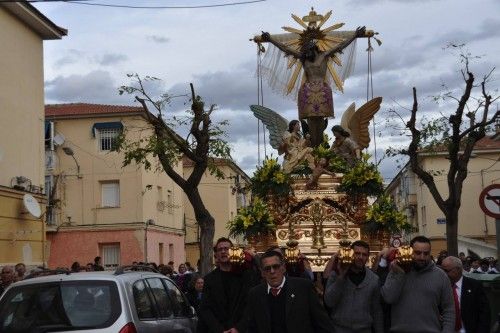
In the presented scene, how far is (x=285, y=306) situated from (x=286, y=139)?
36.2 feet

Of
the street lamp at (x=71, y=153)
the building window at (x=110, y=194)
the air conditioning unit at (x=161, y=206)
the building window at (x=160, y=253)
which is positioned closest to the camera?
the street lamp at (x=71, y=153)

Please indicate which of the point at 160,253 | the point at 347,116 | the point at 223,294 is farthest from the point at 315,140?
the point at 160,253

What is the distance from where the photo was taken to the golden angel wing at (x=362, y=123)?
1861cm

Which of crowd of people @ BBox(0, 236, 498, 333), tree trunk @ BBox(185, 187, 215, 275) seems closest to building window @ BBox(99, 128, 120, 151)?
tree trunk @ BBox(185, 187, 215, 275)

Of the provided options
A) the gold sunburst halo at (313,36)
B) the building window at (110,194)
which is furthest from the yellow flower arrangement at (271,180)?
the building window at (110,194)

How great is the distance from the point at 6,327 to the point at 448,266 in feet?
14.8

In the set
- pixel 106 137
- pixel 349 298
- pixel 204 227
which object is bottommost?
pixel 349 298

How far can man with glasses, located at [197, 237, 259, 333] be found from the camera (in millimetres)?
9508

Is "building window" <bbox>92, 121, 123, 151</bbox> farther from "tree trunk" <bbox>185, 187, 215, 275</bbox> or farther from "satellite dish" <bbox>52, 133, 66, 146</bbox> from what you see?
"tree trunk" <bbox>185, 187, 215, 275</bbox>

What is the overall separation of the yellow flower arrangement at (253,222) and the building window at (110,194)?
1287 inches

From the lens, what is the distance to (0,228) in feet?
85.9

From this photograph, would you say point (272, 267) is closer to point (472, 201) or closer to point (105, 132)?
point (105, 132)

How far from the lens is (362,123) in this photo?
1866 centimetres

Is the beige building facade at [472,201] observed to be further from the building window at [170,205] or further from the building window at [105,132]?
the building window at [105,132]
